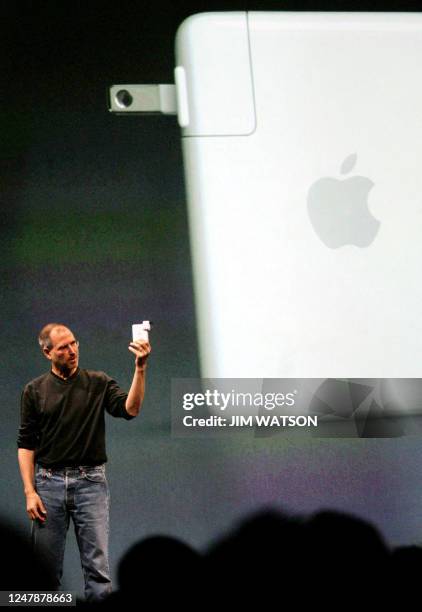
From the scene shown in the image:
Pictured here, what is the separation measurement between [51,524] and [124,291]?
540 mm

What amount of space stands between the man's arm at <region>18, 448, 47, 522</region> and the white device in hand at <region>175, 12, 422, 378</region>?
0.43 meters

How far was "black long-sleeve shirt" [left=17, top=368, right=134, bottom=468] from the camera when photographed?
71.4 inches

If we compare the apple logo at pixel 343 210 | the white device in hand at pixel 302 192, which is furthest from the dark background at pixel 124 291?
the apple logo at pixel 343 210

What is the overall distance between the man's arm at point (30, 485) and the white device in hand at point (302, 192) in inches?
17.0

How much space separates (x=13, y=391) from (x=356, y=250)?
2.73 ft

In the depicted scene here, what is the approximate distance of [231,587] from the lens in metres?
1.90

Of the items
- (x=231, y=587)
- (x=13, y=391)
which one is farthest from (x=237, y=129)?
(x=231, y=587)

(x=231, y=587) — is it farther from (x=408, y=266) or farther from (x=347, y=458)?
(x=408, y=266)

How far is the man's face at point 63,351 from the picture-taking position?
1867 mm

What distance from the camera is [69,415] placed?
1.83 meters
